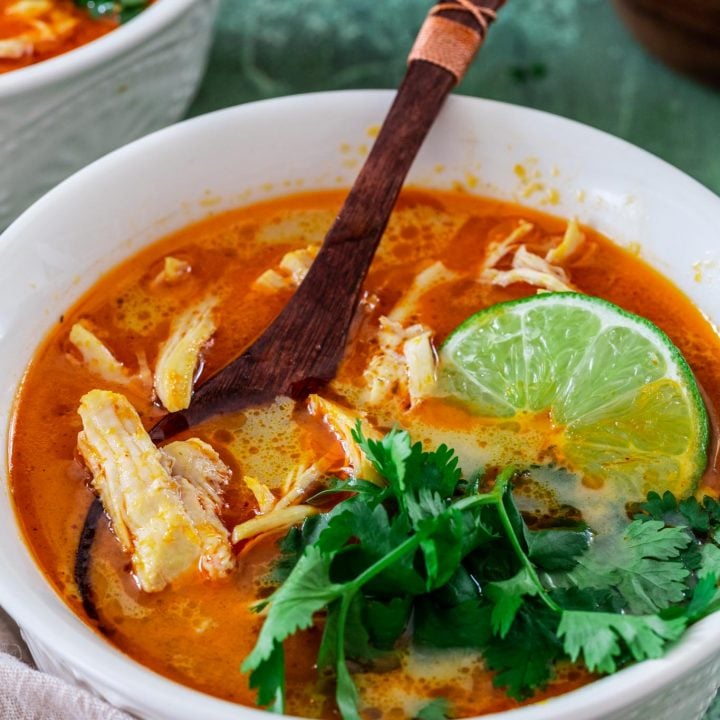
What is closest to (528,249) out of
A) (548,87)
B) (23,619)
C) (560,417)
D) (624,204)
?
(624,204)

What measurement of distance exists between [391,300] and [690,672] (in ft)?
3.31

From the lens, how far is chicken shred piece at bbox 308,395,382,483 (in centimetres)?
205

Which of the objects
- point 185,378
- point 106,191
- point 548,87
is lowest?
point 548,87

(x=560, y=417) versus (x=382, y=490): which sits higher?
(x=382, y=490)

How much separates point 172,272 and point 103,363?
281 mm

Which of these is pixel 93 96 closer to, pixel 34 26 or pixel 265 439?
pixel 34 26

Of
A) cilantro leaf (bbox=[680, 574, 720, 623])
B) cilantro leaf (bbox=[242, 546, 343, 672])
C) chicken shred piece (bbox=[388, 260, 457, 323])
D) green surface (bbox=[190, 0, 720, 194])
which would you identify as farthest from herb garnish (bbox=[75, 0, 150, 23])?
cilantro leaf (bbox=[680, 574, 720, 623])

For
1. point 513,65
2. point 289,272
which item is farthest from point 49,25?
point 513,65

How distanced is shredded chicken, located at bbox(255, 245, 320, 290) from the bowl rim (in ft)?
2.09

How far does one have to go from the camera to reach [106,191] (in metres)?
2.50

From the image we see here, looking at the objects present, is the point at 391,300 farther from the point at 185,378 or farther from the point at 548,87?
the point at 548,87

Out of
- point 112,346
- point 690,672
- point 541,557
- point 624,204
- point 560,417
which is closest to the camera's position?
point 690,672

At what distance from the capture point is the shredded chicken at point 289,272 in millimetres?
2496

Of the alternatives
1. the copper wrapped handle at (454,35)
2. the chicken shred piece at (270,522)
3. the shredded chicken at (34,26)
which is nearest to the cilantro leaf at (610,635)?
the chicken shred piece at (270,522)
